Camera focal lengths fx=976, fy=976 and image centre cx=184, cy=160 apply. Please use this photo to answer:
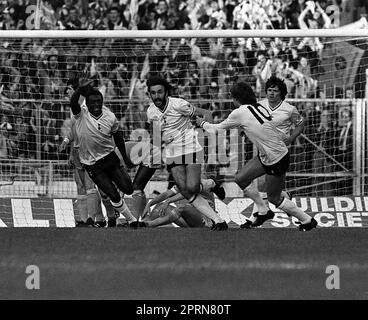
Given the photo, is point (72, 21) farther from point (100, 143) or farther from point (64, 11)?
point (100, 143)

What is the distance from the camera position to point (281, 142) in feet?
39.7

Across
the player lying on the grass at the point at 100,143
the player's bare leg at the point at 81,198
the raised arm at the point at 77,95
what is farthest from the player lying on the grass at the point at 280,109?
the player's bare leg at the point at 81,198

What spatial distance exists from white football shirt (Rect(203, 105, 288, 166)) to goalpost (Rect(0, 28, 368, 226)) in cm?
377

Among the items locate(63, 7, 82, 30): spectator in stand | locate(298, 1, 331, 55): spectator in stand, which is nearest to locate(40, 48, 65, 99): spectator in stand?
locate(63, 7, 82, 30): spectator in stand

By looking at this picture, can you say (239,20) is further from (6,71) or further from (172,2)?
(6,71)

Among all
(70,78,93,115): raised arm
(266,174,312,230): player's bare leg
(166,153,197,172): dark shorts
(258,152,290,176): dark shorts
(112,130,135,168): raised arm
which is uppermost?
(70,78,93,115): raised arm

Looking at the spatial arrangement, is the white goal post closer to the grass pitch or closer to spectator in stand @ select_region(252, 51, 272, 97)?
spectator in stand @ select_region(252, 51, 272, 97)

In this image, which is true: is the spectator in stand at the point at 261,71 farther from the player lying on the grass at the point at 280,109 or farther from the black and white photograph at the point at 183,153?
the player lying on the grass at the point at 280,109

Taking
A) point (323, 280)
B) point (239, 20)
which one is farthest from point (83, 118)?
point (239, 20)

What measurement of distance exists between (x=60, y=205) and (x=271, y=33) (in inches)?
168

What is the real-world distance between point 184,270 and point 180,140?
3.57 metres

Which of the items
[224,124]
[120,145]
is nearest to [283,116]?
[224,124]

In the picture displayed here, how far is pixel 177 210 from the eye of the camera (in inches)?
535

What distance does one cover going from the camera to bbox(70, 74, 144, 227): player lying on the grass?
494 inches
